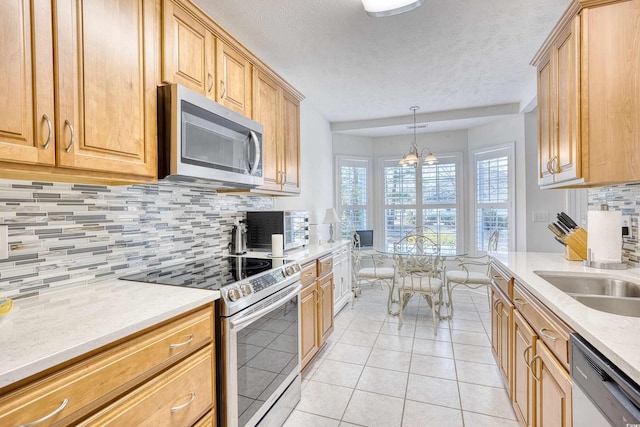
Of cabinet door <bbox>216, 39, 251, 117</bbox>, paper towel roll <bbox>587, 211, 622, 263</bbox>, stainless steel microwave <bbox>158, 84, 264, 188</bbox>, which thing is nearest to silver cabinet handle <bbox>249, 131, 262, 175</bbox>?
stainless steel microwave <bbox>158, 84, 264, 188</bbox>

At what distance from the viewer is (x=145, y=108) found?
1414 mm

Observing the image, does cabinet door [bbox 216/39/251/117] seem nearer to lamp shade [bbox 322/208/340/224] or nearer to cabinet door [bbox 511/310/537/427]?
lamp shade [bbox 322/208/340/224]

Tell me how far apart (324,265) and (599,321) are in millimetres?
1888

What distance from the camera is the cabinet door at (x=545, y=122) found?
1975 millimetres

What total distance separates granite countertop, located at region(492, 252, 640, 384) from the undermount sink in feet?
0.12

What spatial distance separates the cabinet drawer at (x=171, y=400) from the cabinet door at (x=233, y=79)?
1.45 m

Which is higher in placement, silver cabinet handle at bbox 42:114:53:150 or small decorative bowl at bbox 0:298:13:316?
silver cabinet handle at bbox 42:114:53:150

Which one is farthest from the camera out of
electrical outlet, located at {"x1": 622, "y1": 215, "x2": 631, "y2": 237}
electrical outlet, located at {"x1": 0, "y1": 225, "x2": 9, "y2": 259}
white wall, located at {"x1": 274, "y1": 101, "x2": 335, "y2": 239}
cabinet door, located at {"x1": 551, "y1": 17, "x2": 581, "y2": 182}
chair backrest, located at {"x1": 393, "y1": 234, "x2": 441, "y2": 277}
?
white wall, located at {"x1": 274, "y1": 101, "x2": 335, "y2": 239}

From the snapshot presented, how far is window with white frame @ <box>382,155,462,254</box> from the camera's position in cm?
487

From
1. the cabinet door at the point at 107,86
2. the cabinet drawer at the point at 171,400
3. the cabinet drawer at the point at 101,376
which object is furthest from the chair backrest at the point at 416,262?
the cabinet door at the point at 107,86

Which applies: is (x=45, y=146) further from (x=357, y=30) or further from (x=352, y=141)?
(x=352, y=141)

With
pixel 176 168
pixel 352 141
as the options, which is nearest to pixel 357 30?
pixel 176 168

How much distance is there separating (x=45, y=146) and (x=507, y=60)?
3.21 metres

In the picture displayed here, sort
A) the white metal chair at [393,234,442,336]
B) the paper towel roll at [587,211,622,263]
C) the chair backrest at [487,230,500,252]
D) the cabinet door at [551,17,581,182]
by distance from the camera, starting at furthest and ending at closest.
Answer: the chair backrest at [487,230,500,252] → the white metal chair at [393,234,442,336] → the paper towel roll at [587,211,622,263] → the cabinet door at [551,17,581,182]
